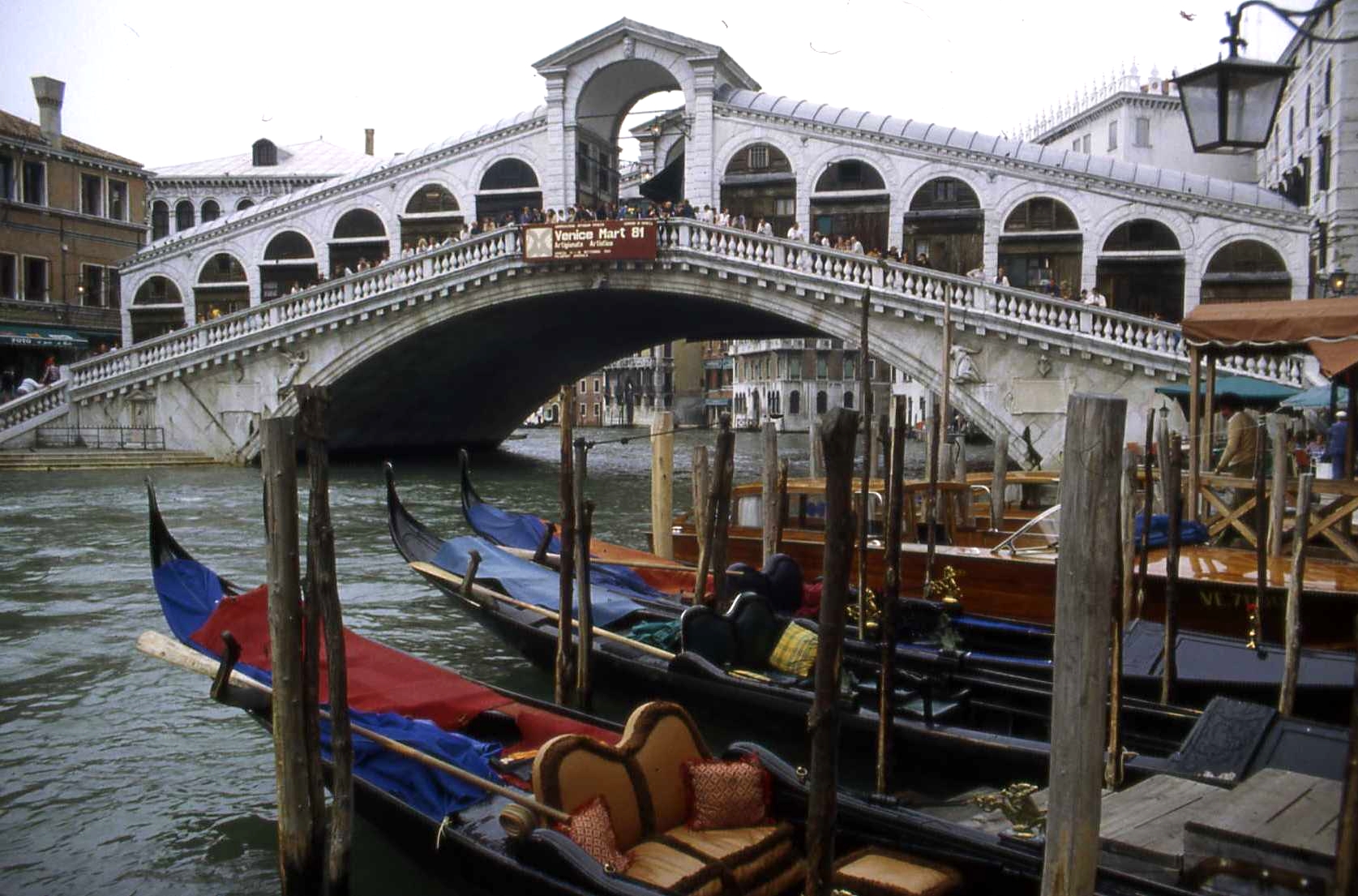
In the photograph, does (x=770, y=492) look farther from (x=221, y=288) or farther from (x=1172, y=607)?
(x=221, y=288)

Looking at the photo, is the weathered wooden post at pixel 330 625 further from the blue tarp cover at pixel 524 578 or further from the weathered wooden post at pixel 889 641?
the blue tarp cover at pixel 524 578

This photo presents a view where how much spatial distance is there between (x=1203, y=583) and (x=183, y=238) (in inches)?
723

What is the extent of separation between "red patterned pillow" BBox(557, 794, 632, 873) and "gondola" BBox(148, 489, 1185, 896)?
26 mm

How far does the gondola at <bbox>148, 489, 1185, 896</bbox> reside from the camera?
2.78 metres

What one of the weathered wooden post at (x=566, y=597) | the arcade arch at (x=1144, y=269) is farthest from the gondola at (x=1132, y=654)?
the arcade arch at (x=1144, y=269)

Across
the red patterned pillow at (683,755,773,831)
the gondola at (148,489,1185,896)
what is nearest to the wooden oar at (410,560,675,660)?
the gondola at (148,489,1185,896)

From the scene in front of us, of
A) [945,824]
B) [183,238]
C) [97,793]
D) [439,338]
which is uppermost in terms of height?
[183,238]

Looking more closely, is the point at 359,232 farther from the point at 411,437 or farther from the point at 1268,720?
the point at 1268,720

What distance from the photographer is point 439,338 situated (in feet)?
52.6

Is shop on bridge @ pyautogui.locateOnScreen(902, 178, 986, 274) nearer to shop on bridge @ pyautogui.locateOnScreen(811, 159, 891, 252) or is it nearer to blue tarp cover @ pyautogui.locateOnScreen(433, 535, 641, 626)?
shop on bridge @ pyautogui.locateOnScreen(811, 159, 891, 252)

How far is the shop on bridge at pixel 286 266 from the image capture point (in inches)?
753

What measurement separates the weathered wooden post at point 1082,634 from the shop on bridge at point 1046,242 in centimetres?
1384

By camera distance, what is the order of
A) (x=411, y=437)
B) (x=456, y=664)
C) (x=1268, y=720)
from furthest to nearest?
(x=411, y=437)
(x=456, y=664)
(x=1268, y=720)

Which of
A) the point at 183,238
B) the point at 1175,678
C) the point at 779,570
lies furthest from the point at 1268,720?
the point at 183,238
